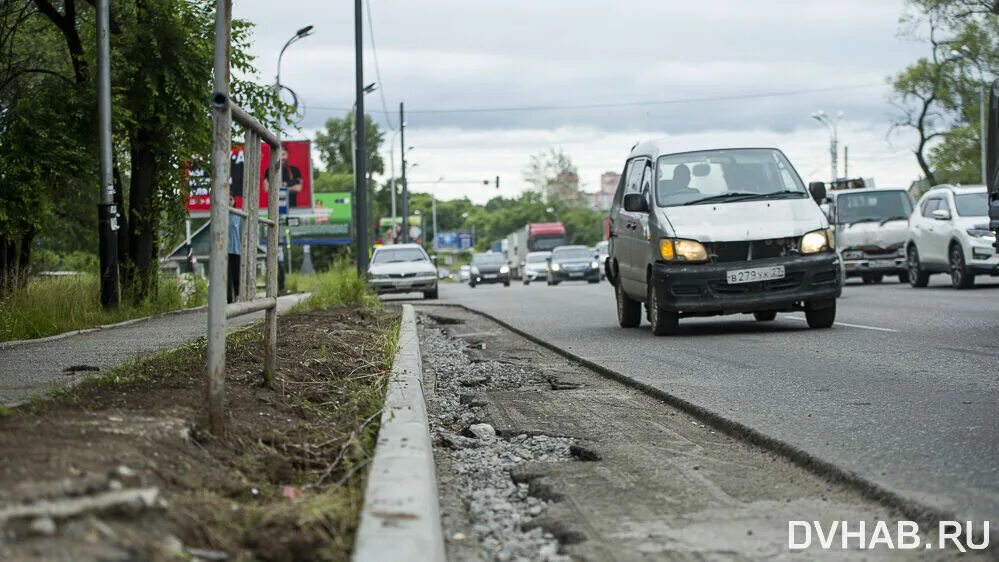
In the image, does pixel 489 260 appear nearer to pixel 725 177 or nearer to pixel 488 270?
pixel 488 270

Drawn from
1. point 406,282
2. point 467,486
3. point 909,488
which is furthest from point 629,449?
point 406,282

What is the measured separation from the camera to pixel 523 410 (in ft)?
25.1

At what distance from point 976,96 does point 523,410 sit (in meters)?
60.2

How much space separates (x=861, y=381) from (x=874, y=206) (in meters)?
22.1

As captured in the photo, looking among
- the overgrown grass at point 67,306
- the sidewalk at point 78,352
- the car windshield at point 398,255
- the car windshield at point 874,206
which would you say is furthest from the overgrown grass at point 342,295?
the car windshield at point 874,206

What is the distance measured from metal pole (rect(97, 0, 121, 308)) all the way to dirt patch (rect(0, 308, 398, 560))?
9.61 m

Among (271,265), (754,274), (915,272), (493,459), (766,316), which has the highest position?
(271,265)

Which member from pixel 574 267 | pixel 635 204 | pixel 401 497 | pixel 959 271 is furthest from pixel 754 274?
pixel 574 267

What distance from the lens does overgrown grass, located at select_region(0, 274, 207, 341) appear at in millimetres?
12805

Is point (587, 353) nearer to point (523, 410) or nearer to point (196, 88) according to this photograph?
point (523, 410)

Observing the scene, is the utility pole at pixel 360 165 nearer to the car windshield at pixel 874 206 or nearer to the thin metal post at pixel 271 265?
the car windshield at pixel 874 206

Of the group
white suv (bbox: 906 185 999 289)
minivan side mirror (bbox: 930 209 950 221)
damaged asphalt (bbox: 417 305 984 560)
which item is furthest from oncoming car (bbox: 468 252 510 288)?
damaged asphalt (bbox: 417 305 984 560)

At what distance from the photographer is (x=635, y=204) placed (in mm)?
13508

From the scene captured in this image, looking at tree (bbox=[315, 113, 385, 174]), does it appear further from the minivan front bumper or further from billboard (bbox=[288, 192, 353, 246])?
the minivan front bumper
